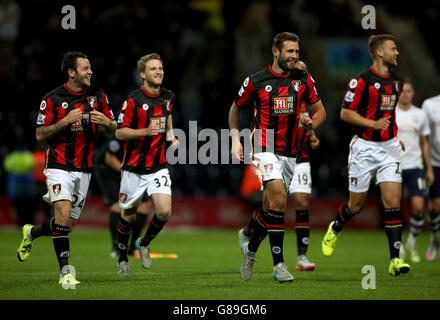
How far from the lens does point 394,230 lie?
8.20 metres

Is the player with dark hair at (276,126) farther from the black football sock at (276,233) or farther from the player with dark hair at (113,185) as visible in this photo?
the player with dark hair at (113,185)

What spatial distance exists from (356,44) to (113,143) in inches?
394

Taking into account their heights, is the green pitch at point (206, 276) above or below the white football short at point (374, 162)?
below

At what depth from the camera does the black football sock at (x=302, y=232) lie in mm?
9384

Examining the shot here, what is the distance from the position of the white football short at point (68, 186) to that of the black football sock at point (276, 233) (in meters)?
2.02

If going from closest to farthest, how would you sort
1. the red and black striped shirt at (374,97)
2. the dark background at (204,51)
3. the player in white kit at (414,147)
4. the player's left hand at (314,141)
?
1. the red and black striped shirt at (374,97)
2. the player's left hand at (314,141)
3. the player in white kit at (414,147)
4. the dark background at (204,51)

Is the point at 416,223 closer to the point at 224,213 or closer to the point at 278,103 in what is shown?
the point at 278,103

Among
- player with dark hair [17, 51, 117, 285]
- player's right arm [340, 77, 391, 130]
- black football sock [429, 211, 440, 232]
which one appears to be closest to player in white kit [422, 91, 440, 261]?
black football sock [429, 211, 440, 232]

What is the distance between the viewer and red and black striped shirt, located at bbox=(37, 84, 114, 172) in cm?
775

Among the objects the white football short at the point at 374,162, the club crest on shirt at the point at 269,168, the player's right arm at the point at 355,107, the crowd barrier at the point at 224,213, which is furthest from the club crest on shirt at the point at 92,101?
the crowd barrier at the point at 224,213

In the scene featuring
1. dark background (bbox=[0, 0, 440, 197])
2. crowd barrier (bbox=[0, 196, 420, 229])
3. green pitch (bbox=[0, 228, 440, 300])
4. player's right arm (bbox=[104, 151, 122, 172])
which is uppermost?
dark background (bbox=[0, 0, 440, 197])

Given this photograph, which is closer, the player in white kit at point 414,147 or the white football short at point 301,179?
the white football short at point 301,179

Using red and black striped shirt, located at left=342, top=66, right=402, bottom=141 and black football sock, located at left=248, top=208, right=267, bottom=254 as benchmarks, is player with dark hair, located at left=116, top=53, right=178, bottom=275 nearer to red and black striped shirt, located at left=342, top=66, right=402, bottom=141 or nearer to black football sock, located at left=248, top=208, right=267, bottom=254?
black football sock, located at left=248, top=208, right=267, bottom=254

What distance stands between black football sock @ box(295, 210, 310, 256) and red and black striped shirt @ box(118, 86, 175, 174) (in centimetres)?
205
